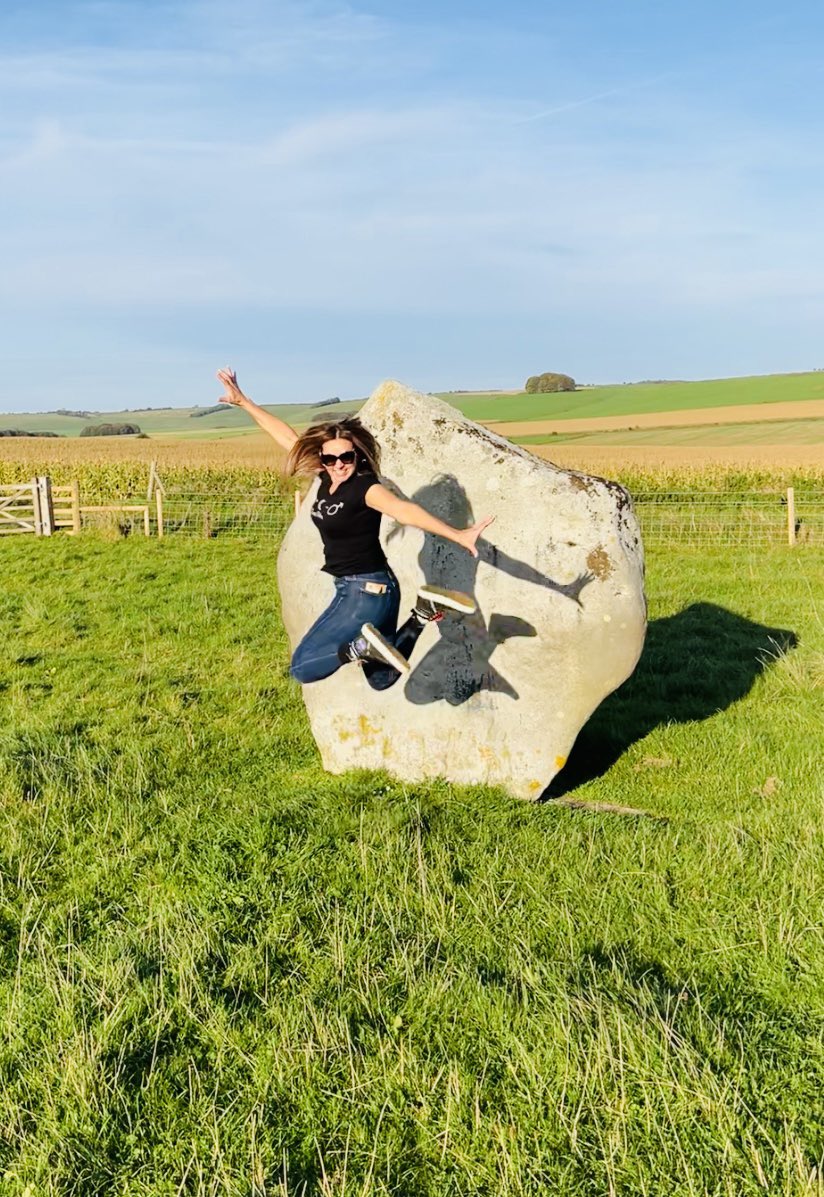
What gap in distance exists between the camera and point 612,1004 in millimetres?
4121

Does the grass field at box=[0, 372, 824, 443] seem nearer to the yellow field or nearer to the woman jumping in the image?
the yellow field

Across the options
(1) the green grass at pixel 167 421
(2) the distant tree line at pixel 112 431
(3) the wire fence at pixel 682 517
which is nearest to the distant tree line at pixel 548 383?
(1) the green grass at pixel 167 421

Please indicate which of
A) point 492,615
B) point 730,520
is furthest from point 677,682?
point 730,520

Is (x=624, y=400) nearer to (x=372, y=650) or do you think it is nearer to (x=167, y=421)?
(x=167, y=421)

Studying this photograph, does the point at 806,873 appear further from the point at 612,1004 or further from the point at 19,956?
the point at 19,956

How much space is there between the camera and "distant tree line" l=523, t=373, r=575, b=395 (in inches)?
4250

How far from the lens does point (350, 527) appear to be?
6324 millimetres

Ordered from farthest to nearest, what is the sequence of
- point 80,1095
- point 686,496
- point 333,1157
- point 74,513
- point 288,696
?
point 686,496
point 74,513
point 288,696
point 80,1095
point 333,1157

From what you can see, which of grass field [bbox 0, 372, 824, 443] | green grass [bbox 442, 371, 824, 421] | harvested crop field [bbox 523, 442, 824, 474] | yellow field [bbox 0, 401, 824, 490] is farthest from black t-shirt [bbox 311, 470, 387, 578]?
green grass [bbox 442, 371, 824, 421]

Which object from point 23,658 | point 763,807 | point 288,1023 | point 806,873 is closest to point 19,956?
point 288,1023

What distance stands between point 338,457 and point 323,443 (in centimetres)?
17

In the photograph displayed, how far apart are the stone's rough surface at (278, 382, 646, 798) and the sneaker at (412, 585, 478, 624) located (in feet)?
3.04

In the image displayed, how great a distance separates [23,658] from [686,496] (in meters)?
22.8

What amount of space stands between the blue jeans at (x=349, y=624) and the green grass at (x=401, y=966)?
1034mm
